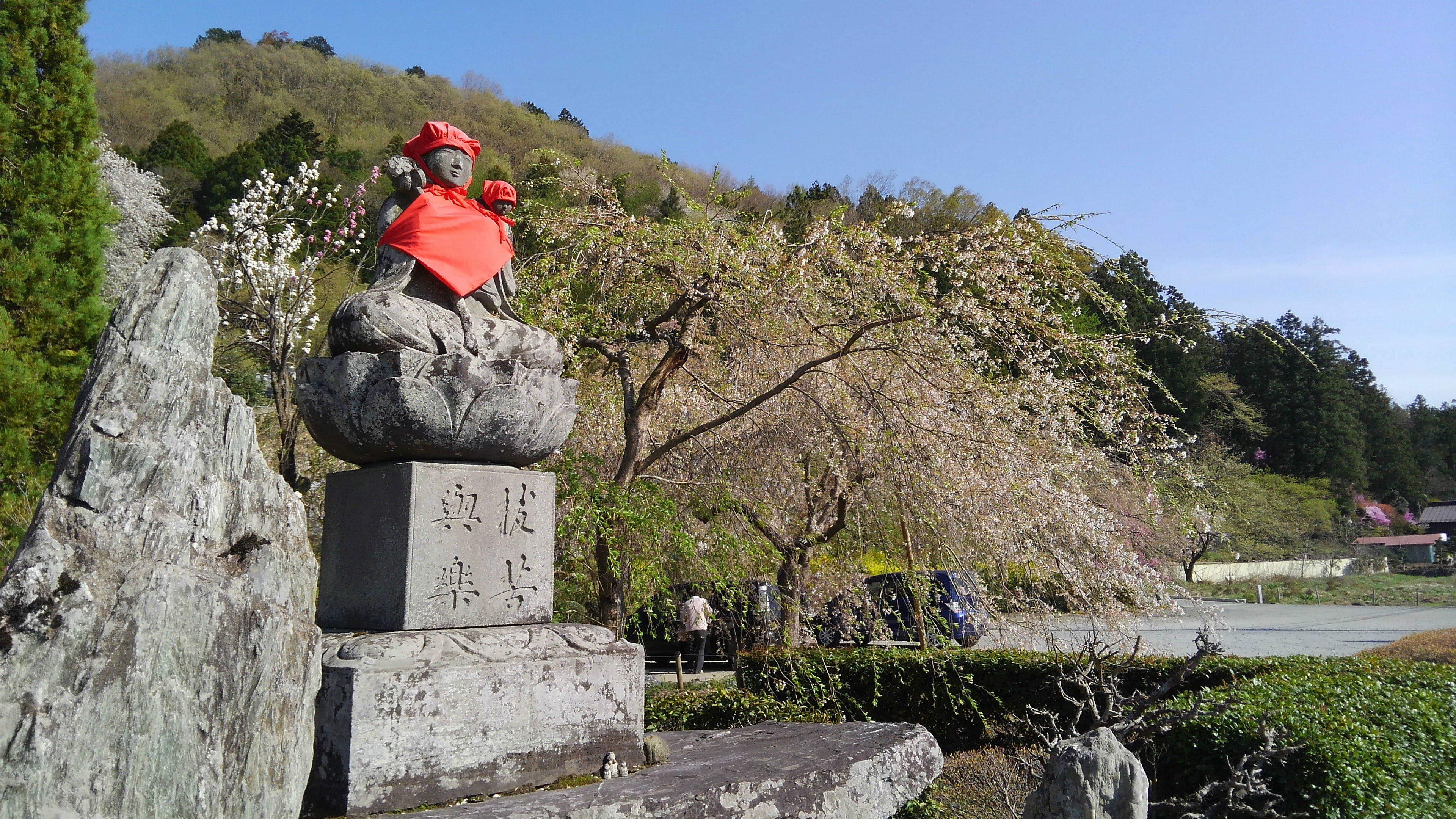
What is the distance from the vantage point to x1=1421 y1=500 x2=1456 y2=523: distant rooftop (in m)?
37.9

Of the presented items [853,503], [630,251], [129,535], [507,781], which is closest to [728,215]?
[630,251]

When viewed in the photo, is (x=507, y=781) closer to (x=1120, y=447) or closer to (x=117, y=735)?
(x=117, y=735)

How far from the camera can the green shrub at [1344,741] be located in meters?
3.61

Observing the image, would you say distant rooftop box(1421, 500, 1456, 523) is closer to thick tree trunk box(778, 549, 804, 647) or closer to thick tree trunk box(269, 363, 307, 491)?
thick tree trunk box(778, 549, 804, 647)

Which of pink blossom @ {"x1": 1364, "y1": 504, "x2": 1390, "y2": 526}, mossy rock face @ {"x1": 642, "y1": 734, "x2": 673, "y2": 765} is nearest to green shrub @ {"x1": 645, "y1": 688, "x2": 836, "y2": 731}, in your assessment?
mossy rock face @ {"x1": 642, "y1": 734, "x2": 673, "y2": 765}

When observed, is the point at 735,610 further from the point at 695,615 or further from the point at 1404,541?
the point at 1404,541

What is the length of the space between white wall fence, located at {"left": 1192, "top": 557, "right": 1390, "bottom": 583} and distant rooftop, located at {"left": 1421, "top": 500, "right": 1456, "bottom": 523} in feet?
34.3

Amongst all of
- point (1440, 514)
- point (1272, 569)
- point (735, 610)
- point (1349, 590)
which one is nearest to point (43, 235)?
point (735, 610)

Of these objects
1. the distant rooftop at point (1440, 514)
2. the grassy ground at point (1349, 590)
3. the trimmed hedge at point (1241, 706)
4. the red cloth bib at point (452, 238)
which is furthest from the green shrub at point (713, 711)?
the distant rooftop at point (1440, 514)

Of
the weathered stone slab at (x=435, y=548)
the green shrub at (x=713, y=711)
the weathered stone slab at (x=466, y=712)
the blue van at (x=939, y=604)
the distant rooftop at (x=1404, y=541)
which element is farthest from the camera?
the distant rooftop at (x=1404, y=541)

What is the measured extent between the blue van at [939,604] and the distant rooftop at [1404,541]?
32.1 m

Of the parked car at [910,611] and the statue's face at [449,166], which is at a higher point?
the statue's face at [449,166]

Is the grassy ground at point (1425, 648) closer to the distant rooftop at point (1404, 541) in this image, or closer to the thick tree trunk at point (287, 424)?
the thick tree trunk at point (287, 424)

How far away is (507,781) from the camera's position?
281 cm
